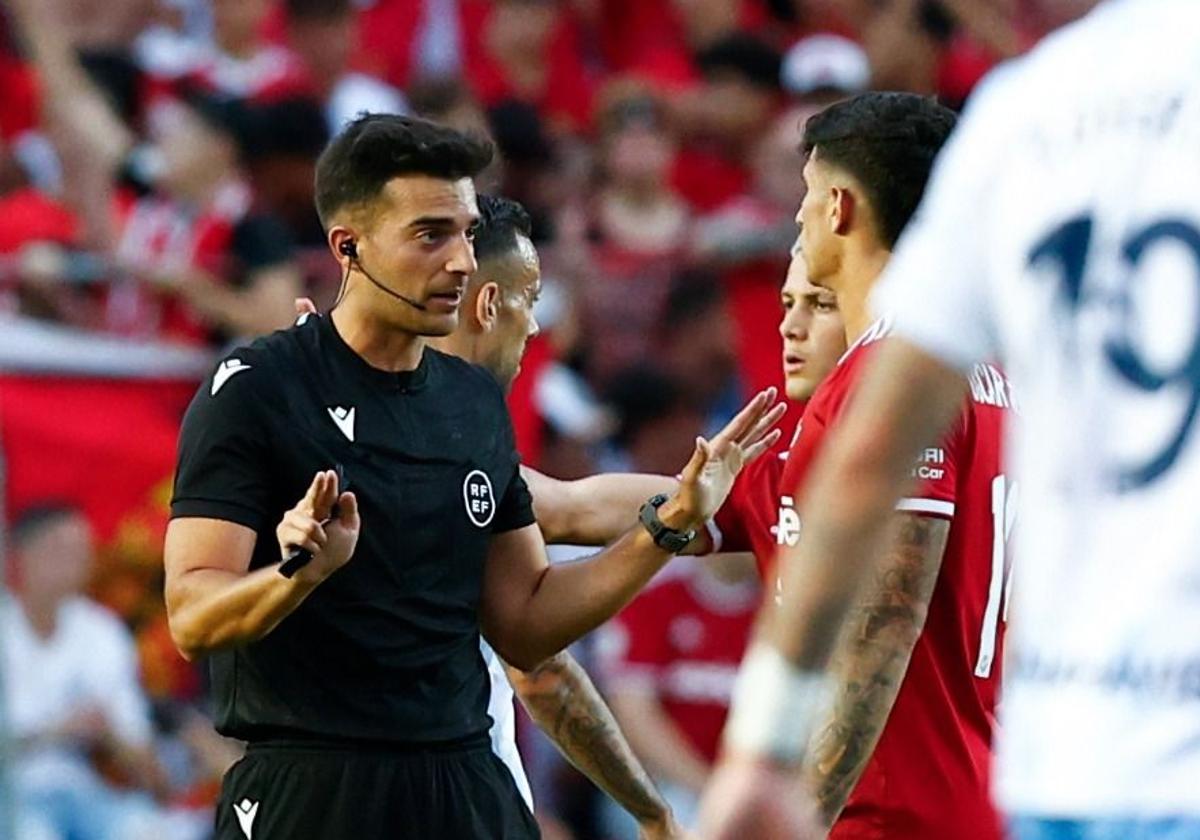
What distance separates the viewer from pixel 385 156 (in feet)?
19.4

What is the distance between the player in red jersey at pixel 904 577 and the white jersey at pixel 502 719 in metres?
1.05

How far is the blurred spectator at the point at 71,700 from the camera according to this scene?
29.9ft

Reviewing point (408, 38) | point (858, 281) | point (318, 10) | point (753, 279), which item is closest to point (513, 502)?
point (858, 281)

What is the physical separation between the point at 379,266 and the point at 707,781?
14.6ft

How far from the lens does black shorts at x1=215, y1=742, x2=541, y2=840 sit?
5.53m

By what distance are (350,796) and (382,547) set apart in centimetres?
55

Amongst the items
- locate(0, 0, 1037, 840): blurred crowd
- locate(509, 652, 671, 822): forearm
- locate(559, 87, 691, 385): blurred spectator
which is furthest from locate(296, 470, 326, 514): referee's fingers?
locate(559, 87, 691, 385): blurred spectator

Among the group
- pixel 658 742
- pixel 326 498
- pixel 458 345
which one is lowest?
pixel 658 742

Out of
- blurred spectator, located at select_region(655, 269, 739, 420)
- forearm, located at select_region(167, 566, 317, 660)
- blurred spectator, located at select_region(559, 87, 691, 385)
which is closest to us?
forearm, located at select_region(167, 566, 317, 660)

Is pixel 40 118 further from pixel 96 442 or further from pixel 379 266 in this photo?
pixel 379 266

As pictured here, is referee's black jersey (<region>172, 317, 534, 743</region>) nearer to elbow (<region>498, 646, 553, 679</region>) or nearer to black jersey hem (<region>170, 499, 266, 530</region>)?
black jersey hem (<region>170, 499, 266, 530</region>)

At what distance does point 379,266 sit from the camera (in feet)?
19.2

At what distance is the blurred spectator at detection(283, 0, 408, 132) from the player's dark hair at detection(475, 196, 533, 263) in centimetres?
512

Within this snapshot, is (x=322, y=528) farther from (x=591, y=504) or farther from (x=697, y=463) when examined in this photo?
(x=591, y=504)
